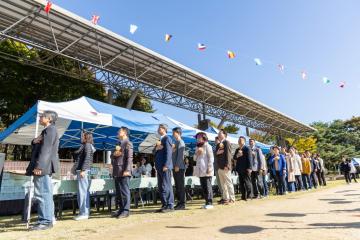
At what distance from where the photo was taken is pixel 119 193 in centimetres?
681

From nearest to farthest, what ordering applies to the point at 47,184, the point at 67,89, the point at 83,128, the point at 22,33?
the point at 47,184
the point at 83,128
the point at 22,33
the point at 67,89

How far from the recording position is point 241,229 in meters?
4.72

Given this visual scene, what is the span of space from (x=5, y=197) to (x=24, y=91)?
44.4ft

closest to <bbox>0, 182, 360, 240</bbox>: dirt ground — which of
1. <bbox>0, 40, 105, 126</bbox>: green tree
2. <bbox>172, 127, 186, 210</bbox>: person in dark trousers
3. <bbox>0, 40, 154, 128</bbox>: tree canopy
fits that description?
<bbox>172, 127, 186, 210</bbox>: person in dark trousers

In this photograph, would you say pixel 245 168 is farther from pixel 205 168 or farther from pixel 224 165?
pixel 205 168

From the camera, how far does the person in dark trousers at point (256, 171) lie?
1045 centimetres

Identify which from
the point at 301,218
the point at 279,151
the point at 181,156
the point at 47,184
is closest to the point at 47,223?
the point at 47,184

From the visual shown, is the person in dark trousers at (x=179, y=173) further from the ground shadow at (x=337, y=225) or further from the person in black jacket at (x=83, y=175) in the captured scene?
the ground shadow at (x=337, y=225)

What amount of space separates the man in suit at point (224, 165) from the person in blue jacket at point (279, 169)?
3.82m

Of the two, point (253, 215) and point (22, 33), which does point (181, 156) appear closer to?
point (253, 215)

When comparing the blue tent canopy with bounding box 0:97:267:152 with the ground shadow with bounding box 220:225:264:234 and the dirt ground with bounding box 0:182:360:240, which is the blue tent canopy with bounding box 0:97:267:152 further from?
the ground shadow with bounding box 220:225:264:234

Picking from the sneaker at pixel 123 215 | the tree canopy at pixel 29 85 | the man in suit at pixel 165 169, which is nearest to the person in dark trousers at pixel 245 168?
the man in suit at pixel 165 169

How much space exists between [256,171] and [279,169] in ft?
6.25

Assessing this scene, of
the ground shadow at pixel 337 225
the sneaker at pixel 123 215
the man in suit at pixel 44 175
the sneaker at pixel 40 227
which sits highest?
the man in suit at pixel 44 175
